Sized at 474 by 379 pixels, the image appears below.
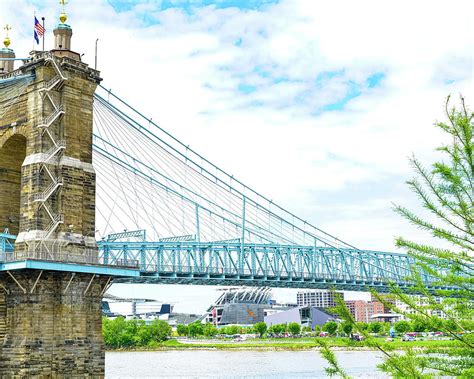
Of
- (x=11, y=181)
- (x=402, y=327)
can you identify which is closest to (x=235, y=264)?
(x=11, y=181)

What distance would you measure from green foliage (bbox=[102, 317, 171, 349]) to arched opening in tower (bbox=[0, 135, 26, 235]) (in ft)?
285

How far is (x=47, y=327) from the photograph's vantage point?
3525 centimetres

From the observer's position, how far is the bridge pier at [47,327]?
34500 mm

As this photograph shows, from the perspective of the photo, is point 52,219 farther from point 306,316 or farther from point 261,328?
point 306,316

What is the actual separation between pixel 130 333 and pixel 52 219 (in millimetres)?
97296

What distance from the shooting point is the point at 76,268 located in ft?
118

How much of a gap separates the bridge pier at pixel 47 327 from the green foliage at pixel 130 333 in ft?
296

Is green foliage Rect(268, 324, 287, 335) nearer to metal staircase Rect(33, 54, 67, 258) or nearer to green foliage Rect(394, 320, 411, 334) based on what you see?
green foliage Rect(394, 320, 411, 334)

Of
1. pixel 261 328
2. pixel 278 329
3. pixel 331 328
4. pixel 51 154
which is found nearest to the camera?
pixel 51 154

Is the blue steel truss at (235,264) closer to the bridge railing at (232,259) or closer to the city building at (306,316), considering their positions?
the bridge railing at (232,259)

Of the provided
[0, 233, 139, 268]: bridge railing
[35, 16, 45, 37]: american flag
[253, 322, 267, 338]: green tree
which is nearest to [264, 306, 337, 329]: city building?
[253, 322, 267, 338]: green tree

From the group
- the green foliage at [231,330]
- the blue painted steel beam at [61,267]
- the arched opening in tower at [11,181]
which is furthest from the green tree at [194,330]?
the blue painted steel beam at [61,267]

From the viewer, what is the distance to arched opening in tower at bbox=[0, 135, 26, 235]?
40625mm

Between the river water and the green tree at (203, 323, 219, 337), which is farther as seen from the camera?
the green tree at (203, 323, 219, 337)
